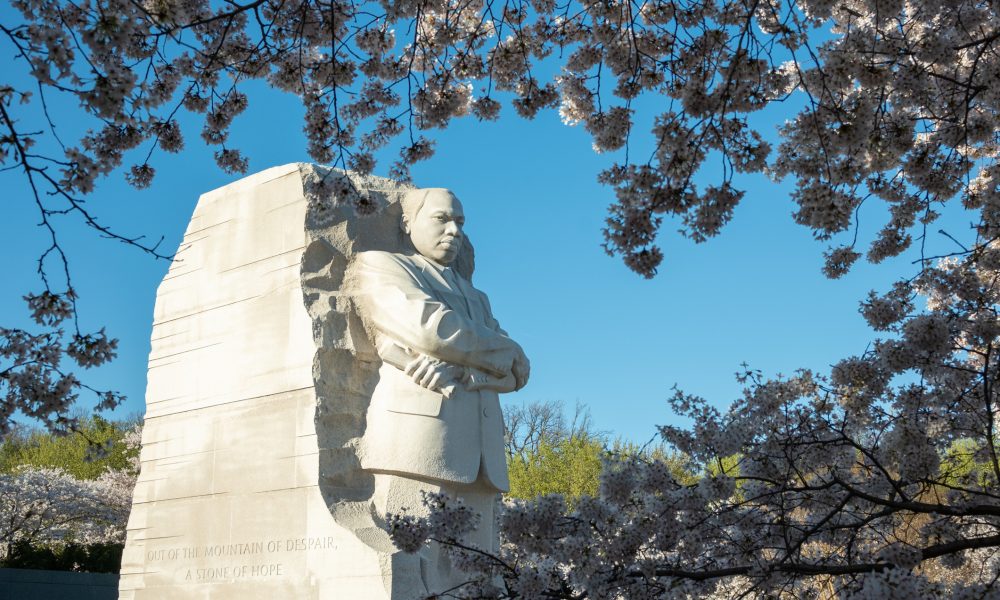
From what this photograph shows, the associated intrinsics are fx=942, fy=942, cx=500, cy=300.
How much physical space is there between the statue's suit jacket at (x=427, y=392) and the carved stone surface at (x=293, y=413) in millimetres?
15

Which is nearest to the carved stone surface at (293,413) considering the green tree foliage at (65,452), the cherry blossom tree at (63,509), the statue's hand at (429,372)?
the statue's hand at (429,372)

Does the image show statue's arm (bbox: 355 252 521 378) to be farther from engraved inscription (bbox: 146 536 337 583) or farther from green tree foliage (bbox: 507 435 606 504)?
green tree foliage (bbox: 507 435 606 504)

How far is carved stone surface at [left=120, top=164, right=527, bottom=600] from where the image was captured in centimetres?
615

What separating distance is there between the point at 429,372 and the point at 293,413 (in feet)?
3.28

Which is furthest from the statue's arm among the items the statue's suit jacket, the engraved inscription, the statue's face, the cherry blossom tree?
the cherry blossom tree

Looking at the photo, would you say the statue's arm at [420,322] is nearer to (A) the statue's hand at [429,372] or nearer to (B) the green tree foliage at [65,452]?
(A) the statue's hand at [429,372]

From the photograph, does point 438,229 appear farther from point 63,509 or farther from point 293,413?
point 63,509

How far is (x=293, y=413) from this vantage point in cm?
647

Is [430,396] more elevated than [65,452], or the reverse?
[65,452]

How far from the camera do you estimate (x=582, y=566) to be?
11.3 ft

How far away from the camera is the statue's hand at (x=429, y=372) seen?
6.31m

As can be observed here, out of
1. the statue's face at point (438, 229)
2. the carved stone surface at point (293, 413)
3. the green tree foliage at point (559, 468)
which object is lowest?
the carved stone surface at point (293, 413)

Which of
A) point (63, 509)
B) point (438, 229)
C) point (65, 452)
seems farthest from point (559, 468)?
point (438, 229)

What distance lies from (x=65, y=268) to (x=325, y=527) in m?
2.96
